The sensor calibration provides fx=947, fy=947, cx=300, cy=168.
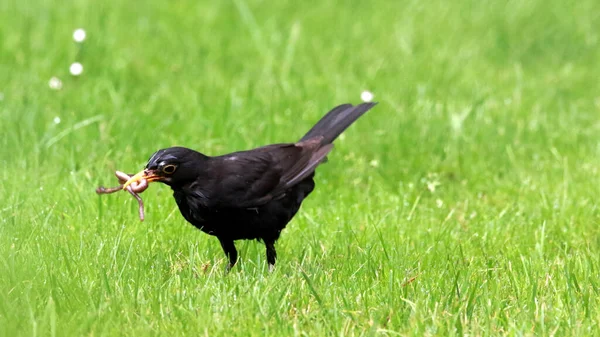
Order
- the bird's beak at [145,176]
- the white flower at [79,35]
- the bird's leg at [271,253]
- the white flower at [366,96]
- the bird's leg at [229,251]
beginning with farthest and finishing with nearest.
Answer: the white flower at [79,35] < the white flower at [366,96] < the bird's leg at [271,253] < the bird's leg at [229,251] < the bird's beak at [145,176]

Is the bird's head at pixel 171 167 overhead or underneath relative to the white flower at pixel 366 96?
underneath

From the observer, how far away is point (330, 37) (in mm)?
9422

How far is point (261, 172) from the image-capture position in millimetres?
4801

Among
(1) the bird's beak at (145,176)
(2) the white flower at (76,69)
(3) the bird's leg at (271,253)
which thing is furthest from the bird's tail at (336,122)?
(2) the white flower at (76,69)

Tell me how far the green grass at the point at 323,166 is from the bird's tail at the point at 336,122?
48cm

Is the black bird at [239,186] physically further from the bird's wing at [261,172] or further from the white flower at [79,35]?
the white flower at [79,35]

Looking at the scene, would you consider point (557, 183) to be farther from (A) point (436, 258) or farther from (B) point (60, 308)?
(B) point (60, 308)

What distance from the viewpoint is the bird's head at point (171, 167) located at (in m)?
4.29

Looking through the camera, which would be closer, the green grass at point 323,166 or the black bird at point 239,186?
the green grass at point 323,166

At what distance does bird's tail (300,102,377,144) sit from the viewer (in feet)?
18.2

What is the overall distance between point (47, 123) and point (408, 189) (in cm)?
258

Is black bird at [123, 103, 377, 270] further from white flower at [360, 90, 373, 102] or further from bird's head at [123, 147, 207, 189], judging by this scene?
white flower at [360, 90, 373, 102]

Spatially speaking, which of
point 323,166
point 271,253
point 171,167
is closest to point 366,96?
point 323,166

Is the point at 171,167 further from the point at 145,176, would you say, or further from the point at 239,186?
the point at 239,186
